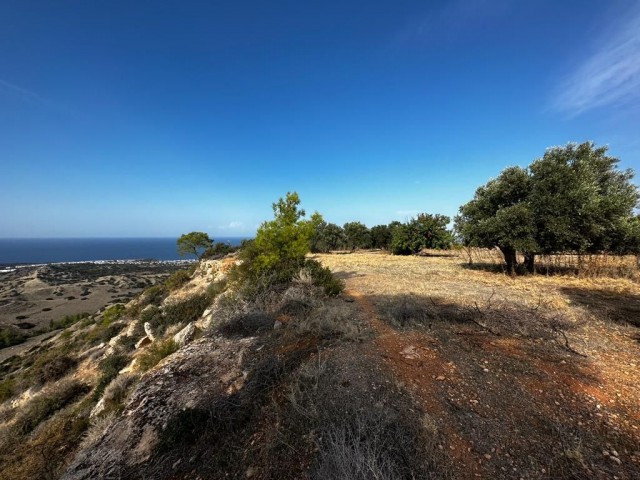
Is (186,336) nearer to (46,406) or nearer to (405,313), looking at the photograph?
(46,406)

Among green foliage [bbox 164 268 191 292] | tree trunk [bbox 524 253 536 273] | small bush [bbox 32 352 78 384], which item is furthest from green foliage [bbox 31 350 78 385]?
tree trunk [bbox 524 253 536 273]

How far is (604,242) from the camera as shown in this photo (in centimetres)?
1359

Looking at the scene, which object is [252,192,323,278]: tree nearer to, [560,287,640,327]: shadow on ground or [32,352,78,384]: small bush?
[560,287,640,327]: shadow on ground

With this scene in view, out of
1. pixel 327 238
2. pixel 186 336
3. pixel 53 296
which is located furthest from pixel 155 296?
pixel 53 296

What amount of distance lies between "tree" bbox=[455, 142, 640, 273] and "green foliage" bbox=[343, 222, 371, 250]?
27.7m

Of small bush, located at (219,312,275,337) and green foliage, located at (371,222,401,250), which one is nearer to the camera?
small bush, located at (219,312,275,337)

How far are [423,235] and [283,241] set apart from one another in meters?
24.7

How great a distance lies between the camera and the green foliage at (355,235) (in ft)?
148

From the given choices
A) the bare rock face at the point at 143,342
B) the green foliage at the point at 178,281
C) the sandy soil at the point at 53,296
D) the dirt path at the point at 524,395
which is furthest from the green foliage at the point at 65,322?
the dirt path at the point at 524,395

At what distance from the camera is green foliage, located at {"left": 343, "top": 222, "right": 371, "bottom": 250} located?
45094mm

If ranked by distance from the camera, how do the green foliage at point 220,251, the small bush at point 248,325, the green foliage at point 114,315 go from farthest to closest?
the green foliage at point 220,251
the green foliage at point 114,315
the small bush at point 248,325

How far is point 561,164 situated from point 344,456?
746 inches

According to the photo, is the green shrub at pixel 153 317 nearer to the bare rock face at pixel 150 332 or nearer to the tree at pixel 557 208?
the bare rock face at pixel 150 332

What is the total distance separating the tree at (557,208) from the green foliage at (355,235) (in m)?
27.7
